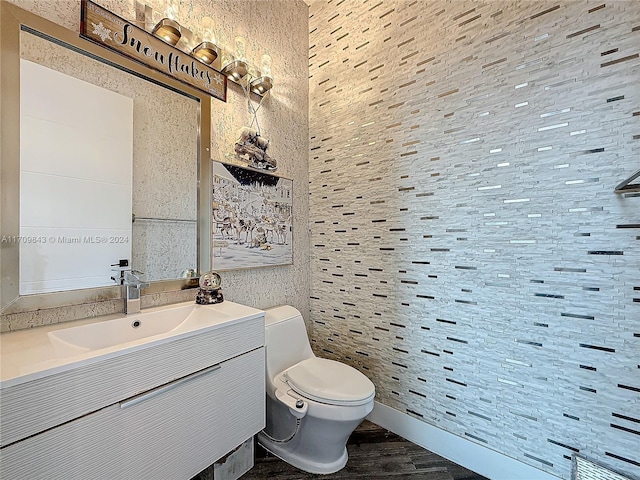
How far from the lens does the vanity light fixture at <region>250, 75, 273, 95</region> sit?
171 centimetres

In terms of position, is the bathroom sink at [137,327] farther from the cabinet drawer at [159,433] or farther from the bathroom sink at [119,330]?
the cabinet drawer at [159,433]

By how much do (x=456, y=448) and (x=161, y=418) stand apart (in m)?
1.42

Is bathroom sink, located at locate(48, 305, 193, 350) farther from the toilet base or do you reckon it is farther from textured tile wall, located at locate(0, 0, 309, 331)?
the toilet base

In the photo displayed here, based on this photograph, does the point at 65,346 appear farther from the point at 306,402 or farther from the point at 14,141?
the point at 306,402

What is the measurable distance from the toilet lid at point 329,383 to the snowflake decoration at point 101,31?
5.49ft

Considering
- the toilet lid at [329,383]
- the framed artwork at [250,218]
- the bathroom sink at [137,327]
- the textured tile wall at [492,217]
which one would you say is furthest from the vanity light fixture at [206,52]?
the toilet lid at [329,383]

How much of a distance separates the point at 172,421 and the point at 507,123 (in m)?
1.80

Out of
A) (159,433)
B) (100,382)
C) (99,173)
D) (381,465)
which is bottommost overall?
(381,465)

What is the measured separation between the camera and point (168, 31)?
1319 millimetres

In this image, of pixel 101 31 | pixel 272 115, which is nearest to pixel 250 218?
pixel 272 115

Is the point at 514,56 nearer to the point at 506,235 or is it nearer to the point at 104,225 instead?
the point at 506,235

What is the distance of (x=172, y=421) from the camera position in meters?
0.98

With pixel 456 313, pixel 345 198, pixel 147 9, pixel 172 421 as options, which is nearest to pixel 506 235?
pixel 456 313

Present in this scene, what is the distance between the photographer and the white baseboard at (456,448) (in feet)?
4.38
